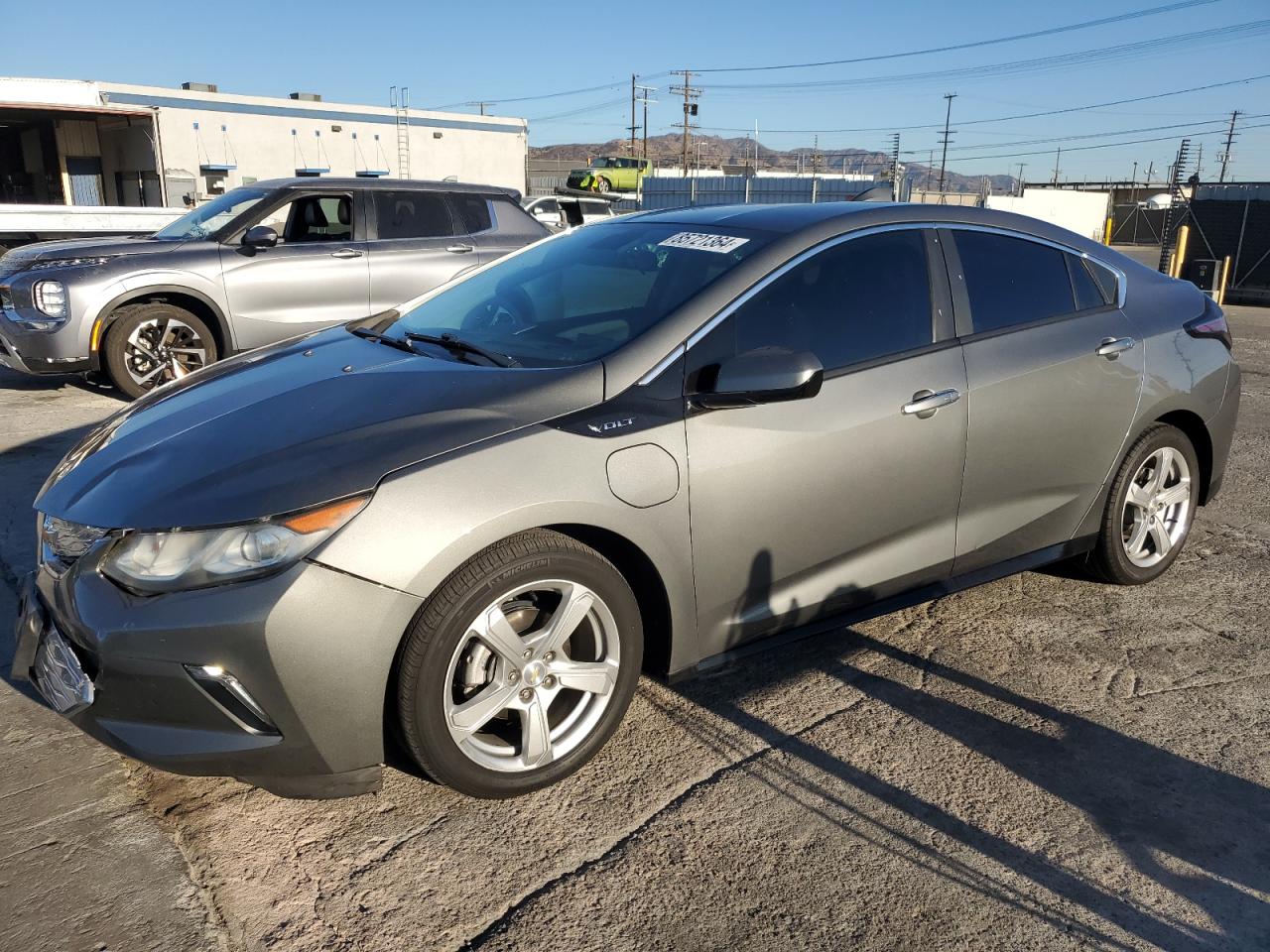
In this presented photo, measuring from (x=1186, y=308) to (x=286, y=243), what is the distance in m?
6.65

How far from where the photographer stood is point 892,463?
3.25 metres

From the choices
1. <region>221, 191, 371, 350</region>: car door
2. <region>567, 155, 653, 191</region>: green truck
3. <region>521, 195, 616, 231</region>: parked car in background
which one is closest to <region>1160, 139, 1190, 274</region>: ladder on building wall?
<region>521, 195, 616, 231</region>: parked car in background

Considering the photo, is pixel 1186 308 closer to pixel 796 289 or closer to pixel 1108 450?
pixel 1108 450

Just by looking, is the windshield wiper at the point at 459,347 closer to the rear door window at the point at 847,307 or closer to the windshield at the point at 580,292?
the windshield at the point at 580,292

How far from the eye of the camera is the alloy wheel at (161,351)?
7.66m

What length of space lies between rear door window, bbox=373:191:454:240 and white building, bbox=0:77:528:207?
69.2 feet

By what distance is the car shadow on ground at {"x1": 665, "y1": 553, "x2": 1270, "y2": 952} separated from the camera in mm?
2365

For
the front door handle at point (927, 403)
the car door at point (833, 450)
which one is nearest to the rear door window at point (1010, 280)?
the car door at point (833, 450)

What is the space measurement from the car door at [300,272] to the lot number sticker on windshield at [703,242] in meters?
4.91

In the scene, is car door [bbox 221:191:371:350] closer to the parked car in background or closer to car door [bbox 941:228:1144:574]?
the parked car in background

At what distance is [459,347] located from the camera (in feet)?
10.7

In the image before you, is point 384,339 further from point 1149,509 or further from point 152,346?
point 152,346

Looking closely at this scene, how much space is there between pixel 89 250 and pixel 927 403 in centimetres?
701

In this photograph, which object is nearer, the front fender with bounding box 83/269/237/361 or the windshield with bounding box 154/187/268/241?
the front fender with bounding box 83/269/237/361
